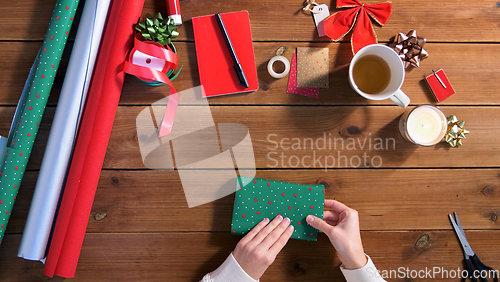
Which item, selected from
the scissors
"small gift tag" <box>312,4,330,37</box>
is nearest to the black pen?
"small gift tag" <box>312,4,330,37</box>

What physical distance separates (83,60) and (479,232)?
1186mm

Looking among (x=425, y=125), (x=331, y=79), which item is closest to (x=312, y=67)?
(x=331, y=79)

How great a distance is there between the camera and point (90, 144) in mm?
699

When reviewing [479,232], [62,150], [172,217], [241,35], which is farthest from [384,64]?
[62,150]

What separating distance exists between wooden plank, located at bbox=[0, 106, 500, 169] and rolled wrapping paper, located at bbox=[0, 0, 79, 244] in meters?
0.21

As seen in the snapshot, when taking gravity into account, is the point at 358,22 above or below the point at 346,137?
above

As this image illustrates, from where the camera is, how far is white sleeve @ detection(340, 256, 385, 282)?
2.30 ft

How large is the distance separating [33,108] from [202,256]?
0.59m

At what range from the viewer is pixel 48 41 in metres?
0.72

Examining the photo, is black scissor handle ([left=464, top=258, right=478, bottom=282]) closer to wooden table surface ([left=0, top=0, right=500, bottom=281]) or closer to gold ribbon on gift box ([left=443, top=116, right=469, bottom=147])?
wooden table surface ([left=0, top=0, right=500, bottom=281])

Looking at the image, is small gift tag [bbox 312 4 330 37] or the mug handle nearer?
the mug handle

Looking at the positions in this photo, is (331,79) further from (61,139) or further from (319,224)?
(61,139)

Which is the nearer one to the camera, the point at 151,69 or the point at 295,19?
the point at 151,69

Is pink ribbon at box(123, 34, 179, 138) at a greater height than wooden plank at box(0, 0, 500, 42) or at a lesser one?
lesser
